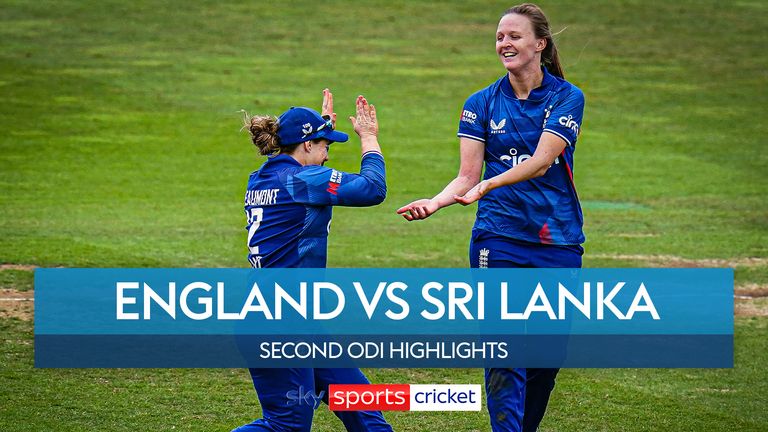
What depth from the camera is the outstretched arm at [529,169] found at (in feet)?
21.3

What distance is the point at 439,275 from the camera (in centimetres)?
1341

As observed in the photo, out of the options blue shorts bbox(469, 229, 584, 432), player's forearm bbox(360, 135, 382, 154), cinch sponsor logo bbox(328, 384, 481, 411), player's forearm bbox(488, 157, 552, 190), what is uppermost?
player's forearm bbox(360, 135, 382, 154)

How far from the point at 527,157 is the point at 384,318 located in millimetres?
5053

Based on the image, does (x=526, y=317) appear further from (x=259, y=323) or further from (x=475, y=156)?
(x=259, y=323)

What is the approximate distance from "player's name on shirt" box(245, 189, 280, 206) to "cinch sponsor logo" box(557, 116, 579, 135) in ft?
4.80

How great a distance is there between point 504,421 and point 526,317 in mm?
608

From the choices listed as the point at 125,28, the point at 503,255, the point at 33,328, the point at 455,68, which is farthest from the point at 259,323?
the point at 125,28

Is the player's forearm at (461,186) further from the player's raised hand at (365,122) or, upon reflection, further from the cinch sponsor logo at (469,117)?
the player's raised hand at (365,122)

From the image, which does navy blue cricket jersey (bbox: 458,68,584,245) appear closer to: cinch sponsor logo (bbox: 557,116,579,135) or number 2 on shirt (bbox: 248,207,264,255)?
cinch sponsor logo (bbox: 557,116,579,135)

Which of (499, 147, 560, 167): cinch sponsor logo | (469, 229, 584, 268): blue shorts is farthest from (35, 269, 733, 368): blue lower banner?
(499, 147, 560, 167): cinch sponsor logo

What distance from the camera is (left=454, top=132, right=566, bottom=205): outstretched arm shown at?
21.3ft

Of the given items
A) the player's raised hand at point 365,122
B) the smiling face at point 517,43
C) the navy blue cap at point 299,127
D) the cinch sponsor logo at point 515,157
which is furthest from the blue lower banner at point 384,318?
the smiling face at point 517,43

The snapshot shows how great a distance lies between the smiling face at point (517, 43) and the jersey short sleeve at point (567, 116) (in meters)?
0.24

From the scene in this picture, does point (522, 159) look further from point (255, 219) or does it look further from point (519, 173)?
point (255, 219)
